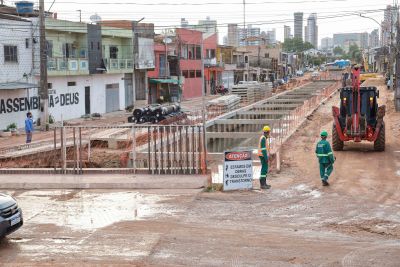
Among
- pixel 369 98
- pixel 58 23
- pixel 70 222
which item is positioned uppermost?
pixel 58 23

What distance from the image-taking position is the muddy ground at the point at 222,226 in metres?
9.64

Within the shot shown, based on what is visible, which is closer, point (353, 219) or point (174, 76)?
point (353, 219)

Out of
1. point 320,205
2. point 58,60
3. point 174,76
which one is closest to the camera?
point 320,205

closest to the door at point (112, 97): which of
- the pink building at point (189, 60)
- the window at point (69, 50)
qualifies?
the window at point (69, 50)

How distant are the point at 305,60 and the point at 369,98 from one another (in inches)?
6286

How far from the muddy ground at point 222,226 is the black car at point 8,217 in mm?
338

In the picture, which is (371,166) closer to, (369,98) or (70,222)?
(369,98)

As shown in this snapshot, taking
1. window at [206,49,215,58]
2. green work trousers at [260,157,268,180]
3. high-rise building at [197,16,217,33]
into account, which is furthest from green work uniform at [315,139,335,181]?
window at [206,49,215,58]

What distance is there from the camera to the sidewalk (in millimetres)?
15816

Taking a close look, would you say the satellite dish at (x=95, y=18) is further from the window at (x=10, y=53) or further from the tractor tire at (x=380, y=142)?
the tractor tire at (x=380, y=142)

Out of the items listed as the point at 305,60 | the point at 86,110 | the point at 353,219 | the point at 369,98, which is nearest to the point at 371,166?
the point at 369,98

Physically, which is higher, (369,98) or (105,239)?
(369,98)

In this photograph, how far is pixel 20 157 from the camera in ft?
75.8

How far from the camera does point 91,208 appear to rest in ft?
44.7
